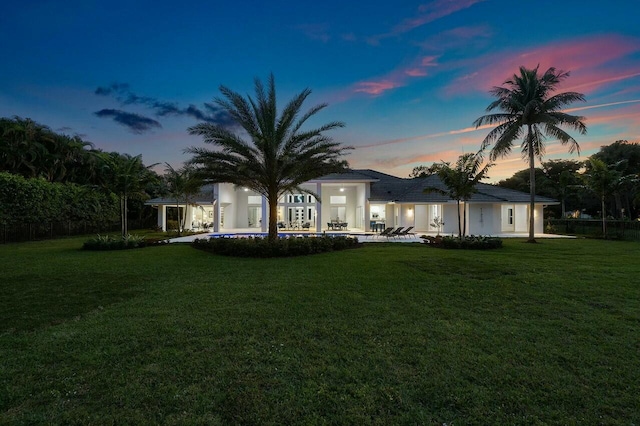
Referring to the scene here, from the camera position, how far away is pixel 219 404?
9.49ft

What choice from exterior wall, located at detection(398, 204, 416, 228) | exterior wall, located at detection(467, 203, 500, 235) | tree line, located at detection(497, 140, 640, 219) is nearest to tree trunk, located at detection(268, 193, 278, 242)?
exterior wall, located at detection(398, 204, 416, 228)

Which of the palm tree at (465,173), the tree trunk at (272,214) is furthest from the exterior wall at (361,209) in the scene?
the tree trunk at (272,214)

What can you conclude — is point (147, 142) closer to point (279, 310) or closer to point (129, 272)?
A: point (129, 272)

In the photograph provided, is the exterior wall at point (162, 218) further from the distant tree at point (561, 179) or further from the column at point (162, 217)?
the distant tree at point (561, 179)

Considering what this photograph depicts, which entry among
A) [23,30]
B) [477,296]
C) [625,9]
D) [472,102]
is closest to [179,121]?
[23,30]

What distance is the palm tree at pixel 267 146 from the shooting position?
13.4 m

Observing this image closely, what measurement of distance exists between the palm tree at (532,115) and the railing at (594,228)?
763cm

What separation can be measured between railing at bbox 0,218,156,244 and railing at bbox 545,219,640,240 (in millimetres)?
39096

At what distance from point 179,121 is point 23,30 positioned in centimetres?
870

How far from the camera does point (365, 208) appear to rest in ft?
83.7

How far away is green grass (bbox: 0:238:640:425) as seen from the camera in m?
2.84

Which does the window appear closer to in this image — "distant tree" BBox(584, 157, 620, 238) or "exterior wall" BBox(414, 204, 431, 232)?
"exterior wall" BBox(414, 204, 431, 232)

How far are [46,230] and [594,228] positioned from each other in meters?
42.1

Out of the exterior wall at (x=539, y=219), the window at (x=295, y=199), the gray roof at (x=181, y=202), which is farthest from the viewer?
the window at (x=295, y=199)
